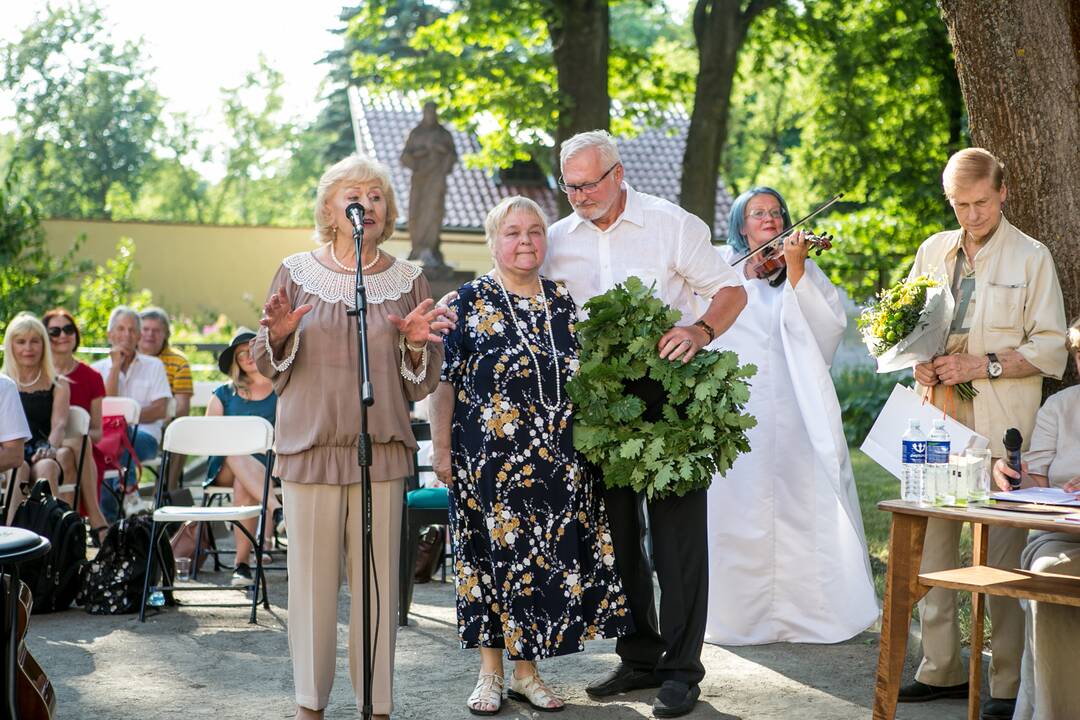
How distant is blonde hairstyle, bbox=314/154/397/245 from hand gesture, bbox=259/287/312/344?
35 cm

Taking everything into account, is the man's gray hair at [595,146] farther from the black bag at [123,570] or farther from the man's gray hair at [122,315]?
the man's gray hair at [122,315]

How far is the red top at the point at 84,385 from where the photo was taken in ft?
29.6

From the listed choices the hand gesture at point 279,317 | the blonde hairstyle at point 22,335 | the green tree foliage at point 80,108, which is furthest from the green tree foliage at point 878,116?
the green tree foliage at point 80,108

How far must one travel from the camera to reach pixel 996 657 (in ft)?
15.7

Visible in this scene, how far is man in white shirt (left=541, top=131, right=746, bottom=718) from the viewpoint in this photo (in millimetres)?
5016

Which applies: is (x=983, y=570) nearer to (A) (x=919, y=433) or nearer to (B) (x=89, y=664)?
(A) (x=919, y=433)

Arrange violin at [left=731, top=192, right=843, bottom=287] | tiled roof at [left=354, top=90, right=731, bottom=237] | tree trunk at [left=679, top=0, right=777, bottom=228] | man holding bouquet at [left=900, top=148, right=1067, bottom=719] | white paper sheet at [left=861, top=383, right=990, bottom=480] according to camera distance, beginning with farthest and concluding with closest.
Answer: tiled roof at [left=354, top=90, right=731, bottom=237] < tree trunk at [left=679, top=0, right=777, bottom=228] < violin at [left=731, top=192, right=843, bottom=287] < man holding bouquet at [left=900, top=148, right=1067, bottom=719] < white paper sheet at [left=861, top=383, right=990, bottom=480]

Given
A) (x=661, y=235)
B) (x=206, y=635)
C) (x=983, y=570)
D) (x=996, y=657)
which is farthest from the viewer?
(x=206, y=635)

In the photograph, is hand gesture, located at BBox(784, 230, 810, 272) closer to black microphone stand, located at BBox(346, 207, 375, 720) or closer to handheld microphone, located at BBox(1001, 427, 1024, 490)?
handheld microphone, located at BBox(1001, 427, 1024, 490)

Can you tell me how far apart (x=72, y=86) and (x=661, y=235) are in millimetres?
66674

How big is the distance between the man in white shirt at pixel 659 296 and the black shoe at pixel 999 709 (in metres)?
1.07

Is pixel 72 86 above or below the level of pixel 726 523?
above

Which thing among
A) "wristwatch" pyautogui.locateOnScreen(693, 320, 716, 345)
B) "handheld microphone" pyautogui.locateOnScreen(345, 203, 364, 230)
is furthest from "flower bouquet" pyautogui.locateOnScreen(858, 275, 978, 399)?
"handheld microphone" pyautogui.locateOnScreen(345, 203, 364, 230)

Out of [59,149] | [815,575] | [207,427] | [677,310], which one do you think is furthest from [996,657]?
[59,149]
